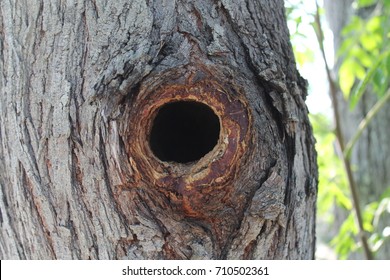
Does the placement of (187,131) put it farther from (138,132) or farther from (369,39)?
(369,39)

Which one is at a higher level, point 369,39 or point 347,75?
point 369,39

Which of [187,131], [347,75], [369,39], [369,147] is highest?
[369,39]

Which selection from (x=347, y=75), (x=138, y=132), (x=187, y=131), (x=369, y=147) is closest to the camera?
(x=138, y=132)

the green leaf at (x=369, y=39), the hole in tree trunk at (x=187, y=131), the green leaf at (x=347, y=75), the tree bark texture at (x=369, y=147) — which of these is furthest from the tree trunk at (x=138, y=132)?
the tree bark texture at (x=369, y=147)

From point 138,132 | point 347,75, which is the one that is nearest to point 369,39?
point 347,75

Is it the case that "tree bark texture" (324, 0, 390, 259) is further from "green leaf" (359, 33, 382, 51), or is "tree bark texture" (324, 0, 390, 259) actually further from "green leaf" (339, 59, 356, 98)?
"green leaf" (339, 59, 356, 98)

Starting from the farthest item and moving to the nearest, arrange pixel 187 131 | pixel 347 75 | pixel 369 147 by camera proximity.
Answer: pixel 369 147 < pixel 347 75 < pixel 187 131
